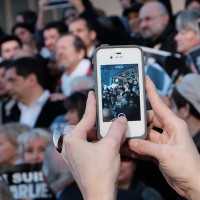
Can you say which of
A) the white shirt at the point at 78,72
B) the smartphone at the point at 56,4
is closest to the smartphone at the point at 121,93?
the white shirt at the point at 78,72

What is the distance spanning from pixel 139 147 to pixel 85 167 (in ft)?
0.75

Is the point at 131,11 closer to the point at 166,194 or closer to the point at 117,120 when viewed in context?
the point at 166,194

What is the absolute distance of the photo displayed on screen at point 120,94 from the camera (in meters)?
1.81

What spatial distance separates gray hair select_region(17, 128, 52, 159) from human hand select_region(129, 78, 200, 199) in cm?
252

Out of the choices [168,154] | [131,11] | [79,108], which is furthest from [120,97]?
[131,11]

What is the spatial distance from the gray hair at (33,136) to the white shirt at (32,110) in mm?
1375

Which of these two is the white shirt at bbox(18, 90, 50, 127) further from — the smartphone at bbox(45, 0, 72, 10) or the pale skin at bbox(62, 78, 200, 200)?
the pale skin at bbox(62, 78, 200, 200)

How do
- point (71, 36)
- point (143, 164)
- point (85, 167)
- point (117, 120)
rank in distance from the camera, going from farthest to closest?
point (71, 36)
point (143, 164)
point (117, 120)
point (85, 167)

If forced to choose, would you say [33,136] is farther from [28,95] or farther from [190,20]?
[190,20]

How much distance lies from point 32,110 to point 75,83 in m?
0.75

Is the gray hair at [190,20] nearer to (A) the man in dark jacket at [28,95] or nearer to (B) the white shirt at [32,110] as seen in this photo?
(A) the man in dark jacket at [28,95]

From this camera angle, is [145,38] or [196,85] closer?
[196,85]

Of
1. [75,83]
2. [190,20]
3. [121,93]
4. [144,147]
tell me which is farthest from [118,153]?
[190,20]

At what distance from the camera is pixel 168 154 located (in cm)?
165
